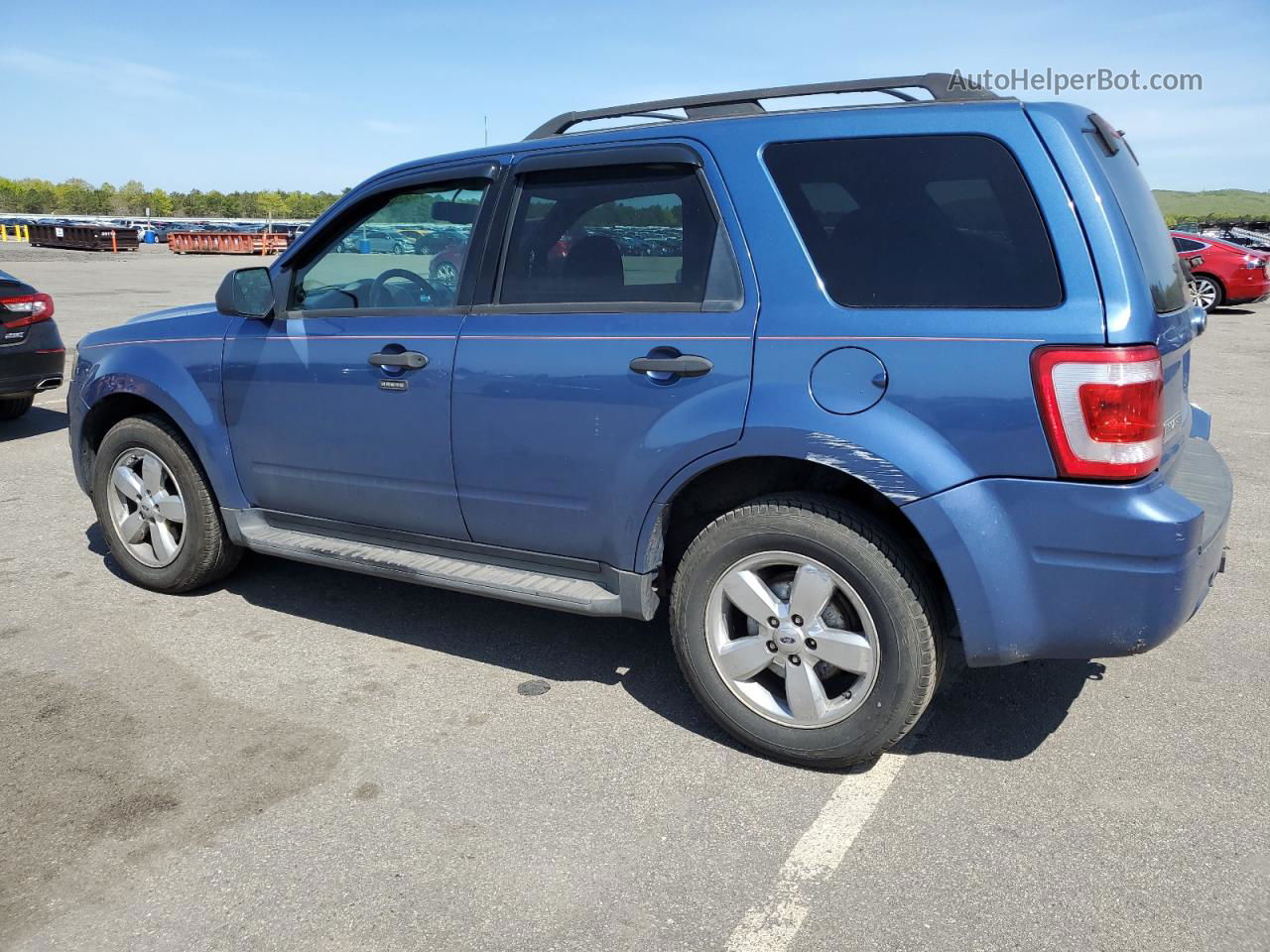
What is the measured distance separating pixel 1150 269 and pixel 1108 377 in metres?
0.48

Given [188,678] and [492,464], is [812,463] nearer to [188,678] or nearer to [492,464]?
[492,464]

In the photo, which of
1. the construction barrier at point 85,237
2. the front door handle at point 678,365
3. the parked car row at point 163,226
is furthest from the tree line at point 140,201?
the front door handle at point 678,365

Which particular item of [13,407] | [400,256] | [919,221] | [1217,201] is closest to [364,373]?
[400,256]

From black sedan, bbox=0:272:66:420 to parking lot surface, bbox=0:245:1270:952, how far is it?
3.89m

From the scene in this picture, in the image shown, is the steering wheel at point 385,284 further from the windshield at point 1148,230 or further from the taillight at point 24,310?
the taillight at point 24,310

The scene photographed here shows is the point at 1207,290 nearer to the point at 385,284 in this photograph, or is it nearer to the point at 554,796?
the point at 385,284

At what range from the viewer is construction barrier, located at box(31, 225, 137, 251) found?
41.6 m

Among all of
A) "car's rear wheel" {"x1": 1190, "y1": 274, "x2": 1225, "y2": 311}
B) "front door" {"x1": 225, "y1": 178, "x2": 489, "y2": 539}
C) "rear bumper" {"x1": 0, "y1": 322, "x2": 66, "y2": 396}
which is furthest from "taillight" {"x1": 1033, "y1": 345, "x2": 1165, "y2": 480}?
"car's rear wheel" {"x1": 1190, "y1": 274, "x2": 1225, "y2": 311}

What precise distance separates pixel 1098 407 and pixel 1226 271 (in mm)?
19348

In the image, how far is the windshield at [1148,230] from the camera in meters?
2.93

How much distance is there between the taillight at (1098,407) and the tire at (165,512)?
3.46 metres

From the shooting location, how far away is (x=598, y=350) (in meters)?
3.39

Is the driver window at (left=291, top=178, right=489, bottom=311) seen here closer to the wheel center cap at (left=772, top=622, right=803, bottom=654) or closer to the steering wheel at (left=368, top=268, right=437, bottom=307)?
the steering wheel at (left=368, top=268, right=437, bottom=307)

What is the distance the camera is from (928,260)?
116 inches
